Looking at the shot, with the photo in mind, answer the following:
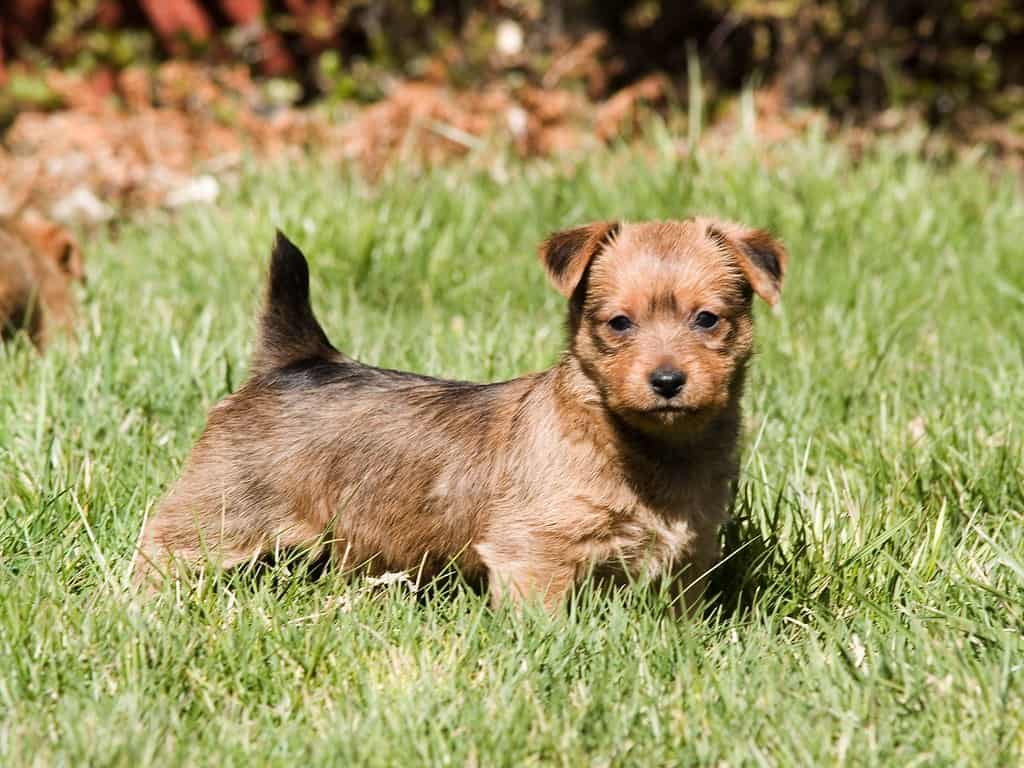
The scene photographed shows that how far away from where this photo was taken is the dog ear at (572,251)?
3.29 meters

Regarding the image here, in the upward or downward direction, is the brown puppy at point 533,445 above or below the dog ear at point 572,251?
below

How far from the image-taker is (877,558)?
3340 millimetres

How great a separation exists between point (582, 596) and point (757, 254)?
3.00ft

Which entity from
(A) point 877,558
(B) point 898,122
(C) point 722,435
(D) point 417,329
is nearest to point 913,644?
(A) point 877,558

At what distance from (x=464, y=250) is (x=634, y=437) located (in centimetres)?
255

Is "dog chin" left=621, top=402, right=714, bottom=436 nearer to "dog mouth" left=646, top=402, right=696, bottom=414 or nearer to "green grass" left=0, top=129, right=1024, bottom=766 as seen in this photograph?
"dog mouth" left=646, top=402, right=696, bottom=414

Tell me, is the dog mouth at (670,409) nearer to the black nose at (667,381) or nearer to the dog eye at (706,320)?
the black nose at (667,381)

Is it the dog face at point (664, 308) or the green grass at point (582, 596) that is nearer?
the green grass at point (582, 596)

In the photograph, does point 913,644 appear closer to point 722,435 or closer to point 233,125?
point 722,435

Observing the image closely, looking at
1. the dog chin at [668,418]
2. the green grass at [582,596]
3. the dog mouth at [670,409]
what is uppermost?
the dog mouth at [670,409]

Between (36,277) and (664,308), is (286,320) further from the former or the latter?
(36,277)

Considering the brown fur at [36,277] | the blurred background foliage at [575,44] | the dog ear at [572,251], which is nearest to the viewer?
the dog ear at [572,251]

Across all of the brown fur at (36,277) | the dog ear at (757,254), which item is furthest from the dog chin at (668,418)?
the brown fur at (36,277)

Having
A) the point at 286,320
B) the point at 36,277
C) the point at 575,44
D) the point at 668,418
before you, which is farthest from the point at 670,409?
the point at 575,44
